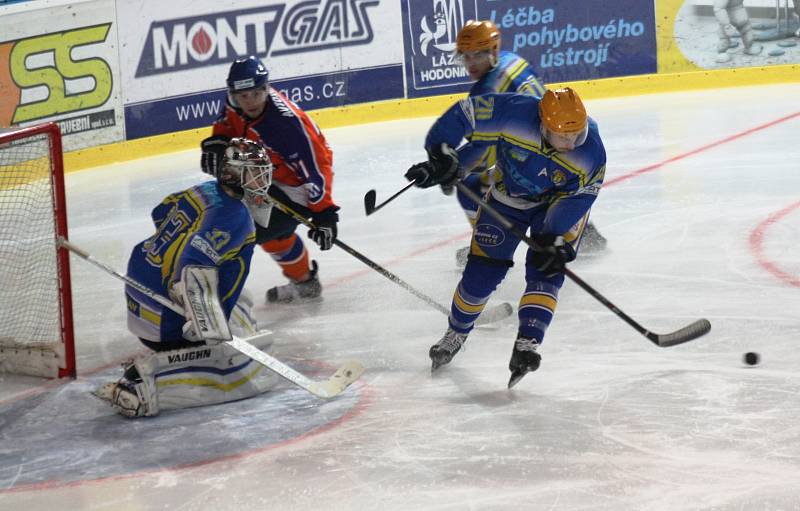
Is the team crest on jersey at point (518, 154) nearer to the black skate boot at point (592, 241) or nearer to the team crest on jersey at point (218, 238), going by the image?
the team crest on jersey at point (218, 238)

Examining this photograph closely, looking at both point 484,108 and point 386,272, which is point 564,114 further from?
point 386,272

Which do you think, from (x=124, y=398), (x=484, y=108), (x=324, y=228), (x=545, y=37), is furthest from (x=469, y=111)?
(x=545, y=37)

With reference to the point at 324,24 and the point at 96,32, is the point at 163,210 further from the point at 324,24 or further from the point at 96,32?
the point at 324,24

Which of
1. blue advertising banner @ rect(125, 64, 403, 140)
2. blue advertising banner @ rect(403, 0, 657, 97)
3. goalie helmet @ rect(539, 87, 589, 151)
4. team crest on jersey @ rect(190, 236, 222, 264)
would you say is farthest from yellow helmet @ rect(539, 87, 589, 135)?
blue advertising banner @ rect(403, 0, 657, 97)

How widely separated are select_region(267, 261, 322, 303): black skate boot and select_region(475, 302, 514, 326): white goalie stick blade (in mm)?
809

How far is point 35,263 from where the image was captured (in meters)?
4.09

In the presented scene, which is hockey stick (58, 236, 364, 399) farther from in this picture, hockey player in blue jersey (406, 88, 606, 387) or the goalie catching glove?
hockey player in blue jersey (406, 88, 606, 387)

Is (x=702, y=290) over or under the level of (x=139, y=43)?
under

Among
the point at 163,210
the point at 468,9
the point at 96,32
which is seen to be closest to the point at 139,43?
the point at 96,32

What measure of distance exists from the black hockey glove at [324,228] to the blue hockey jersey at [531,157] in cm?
78

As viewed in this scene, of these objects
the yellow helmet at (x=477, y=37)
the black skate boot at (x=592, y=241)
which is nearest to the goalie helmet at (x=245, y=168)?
the yellow helmet at (x=477, y=37)

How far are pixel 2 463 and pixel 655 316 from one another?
2350mm

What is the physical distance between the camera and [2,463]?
327 centimetres

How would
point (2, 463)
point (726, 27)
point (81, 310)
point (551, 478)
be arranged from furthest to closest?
point (726, 27)
point (81, 310)
point (2, 463)
point (551, 478)
